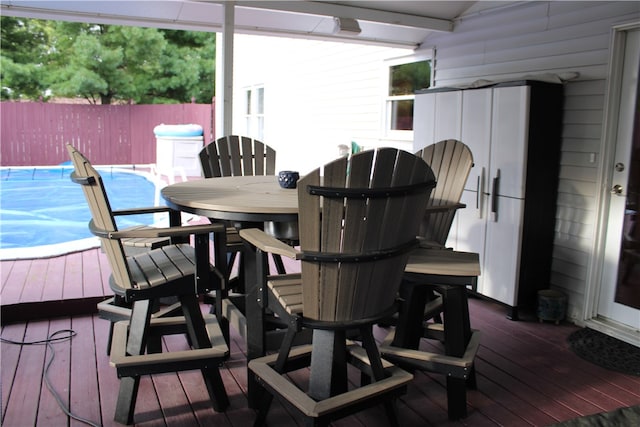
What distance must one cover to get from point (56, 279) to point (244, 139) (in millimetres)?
1791

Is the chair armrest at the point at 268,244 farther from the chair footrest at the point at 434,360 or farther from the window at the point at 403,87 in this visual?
the window at the point at 403,87

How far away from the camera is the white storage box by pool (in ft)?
41.4

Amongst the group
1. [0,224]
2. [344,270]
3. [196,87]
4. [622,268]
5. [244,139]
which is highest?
[196,87]

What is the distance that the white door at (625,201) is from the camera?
3447 millimetres

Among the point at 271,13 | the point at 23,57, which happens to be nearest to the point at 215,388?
the point at 271,13

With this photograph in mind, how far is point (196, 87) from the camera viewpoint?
671 inches

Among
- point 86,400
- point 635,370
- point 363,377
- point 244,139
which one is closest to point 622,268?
point 635,370

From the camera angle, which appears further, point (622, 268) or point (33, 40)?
point (33, 40)

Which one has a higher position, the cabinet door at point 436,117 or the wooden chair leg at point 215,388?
the cabinet door at point 436,117

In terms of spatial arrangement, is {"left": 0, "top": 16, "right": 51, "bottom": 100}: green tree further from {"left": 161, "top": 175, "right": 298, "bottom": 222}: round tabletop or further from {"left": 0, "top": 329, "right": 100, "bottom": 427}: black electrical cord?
{"left": 161, "top": 175, "right": 298, "bottom": 222}: round tabletop

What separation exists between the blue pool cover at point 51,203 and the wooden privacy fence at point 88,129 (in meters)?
0.72

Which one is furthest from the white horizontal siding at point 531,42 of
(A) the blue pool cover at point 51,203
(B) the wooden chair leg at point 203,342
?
(A) the blue pool cover at point 51,203

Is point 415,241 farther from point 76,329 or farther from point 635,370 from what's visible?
point 76,329

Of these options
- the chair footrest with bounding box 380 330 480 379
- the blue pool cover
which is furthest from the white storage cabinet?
the blue pool cover
